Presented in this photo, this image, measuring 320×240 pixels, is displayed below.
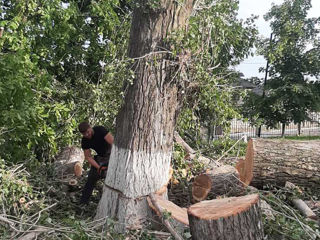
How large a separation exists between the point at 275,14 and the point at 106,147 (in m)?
9.79

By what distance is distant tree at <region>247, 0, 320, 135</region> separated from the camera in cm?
1156

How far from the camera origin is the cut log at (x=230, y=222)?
2852mm

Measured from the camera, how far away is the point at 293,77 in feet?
38.8

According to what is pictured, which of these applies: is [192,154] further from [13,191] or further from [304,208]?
[13,191]

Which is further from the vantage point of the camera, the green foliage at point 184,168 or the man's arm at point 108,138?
the green foliage at point 184,168

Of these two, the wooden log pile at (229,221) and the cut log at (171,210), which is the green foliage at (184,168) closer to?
the cut log at (171,210)

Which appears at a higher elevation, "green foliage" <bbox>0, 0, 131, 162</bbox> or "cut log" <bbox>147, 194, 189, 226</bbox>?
"green foliage" <bbox>0, 0, 131, 162</bbox>

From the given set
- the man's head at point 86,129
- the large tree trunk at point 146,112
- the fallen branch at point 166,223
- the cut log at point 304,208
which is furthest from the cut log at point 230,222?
the man's head at point 86,129

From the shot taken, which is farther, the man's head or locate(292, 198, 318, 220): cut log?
the man's head

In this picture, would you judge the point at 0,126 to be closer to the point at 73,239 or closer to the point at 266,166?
the point at 73,239

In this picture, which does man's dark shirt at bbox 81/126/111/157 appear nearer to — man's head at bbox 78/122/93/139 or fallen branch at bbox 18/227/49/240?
man's head at bbox 78/122/93/139

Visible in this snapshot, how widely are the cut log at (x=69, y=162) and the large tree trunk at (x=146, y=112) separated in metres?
1.65

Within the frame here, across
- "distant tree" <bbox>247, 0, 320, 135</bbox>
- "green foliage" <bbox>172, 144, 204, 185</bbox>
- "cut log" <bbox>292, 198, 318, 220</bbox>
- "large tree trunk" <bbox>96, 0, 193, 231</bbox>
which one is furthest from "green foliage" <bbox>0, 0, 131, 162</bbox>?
"distant tree" <bbox>247, 0, 320, 135</bbox>

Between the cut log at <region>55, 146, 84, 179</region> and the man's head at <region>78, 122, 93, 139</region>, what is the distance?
2.72ft
